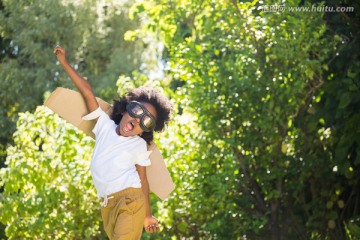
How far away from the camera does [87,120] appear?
561 centimetres

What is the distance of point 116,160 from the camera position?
5301 mm

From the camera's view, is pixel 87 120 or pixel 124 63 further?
pixel 124 63

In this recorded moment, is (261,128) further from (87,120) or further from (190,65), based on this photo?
(87,120)

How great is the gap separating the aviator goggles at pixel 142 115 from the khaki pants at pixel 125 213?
367 mm

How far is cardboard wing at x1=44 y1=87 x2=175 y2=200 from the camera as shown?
5.57 metres

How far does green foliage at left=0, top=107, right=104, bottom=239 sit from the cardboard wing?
5.78ft

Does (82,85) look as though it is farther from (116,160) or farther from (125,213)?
(125,213)

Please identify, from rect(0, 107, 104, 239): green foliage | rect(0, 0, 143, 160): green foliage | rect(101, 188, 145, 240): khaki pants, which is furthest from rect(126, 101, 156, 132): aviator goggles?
rect(0, 0, 143, 160): green foliage

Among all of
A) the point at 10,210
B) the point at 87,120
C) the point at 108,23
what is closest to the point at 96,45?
the point at 108,23

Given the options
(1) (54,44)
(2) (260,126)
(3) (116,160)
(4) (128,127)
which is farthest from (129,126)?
(1) (54,44)

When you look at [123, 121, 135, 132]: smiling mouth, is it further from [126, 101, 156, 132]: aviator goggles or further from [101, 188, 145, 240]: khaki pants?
[101, 188, 145, 240]: khaki pants

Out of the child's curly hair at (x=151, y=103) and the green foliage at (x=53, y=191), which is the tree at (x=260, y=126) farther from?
the child's curly hair at (x=151, y=103)

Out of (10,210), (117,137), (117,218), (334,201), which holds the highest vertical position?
(117,137)

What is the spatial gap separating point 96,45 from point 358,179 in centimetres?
1052
